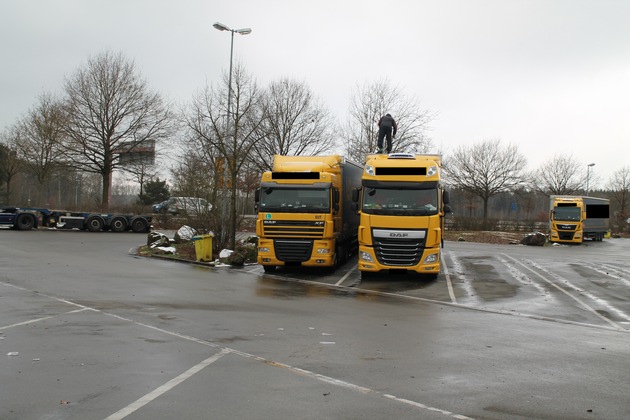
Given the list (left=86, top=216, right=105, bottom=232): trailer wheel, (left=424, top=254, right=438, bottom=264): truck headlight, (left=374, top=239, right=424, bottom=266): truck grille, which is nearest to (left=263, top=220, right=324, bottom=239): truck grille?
(left=374, top=239, right=424, bottom=266): truck grille

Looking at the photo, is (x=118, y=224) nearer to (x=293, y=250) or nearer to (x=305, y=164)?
(x=305, y=164)

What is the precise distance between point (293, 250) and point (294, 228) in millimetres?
681

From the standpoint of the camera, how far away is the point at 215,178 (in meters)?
21.4

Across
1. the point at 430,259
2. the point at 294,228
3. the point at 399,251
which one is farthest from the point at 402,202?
the point at 294,228

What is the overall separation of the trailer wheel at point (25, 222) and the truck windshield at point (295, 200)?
25337 mm

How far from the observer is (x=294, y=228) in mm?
15977

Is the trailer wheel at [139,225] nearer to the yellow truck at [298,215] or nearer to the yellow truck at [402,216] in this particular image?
the yellow truck at [298,215]

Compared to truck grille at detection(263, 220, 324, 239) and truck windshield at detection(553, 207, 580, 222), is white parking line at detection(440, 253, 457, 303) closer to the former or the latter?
truck grille at detection(263, 220, 324, 239)

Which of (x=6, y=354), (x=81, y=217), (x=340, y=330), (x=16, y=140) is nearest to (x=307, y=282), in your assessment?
(x=340, y=330)

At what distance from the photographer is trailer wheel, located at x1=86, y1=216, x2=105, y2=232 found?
36156 mm

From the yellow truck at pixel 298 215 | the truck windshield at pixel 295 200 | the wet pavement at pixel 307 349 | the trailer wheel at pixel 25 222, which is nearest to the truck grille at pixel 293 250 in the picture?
the yellow truck at pixel 298 215

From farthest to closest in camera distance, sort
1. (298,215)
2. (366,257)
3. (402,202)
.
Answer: (298,215)
(366,257)
(402,202)

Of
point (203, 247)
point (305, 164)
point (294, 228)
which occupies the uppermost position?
point (305, 164)

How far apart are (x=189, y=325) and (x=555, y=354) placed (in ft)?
18.3
